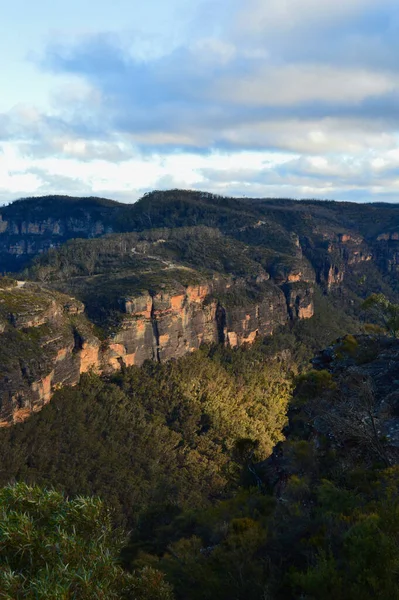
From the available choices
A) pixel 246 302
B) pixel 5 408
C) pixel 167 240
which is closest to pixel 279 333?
pixel 246 302

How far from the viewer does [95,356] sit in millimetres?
74438

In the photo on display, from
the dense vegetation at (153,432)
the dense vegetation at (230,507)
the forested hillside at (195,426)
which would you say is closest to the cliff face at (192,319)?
the forested hillside at (195,426)

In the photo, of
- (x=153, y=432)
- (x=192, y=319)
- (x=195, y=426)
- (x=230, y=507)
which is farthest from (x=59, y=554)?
(x=192, y=319)

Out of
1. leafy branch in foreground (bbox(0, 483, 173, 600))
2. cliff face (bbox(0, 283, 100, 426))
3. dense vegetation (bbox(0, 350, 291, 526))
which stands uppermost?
leafy branch in foreground (bbox(0, 483, 173, 600))

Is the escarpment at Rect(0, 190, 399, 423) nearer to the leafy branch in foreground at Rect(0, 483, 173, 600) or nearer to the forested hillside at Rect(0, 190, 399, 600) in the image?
the forested hillside at Rect(0, 190, 399, 600)

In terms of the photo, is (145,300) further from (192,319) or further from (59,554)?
Answer: (59,554)

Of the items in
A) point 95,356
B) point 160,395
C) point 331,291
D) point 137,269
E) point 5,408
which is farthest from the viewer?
point 331,291

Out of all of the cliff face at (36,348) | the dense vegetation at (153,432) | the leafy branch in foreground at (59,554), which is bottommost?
the dense vegetation at (153,432)

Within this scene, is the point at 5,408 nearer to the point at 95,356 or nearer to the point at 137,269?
the point at 95,356

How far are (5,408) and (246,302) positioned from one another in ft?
214

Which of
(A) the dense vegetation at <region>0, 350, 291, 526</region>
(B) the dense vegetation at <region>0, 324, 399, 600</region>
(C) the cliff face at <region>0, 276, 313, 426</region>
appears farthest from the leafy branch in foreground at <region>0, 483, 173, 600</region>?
(C) the cliff face at <region>0, 276, 313, 426</region>

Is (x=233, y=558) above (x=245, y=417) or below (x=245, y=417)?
above

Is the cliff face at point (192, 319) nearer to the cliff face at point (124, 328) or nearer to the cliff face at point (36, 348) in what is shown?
the cliff face at point (124, 328)

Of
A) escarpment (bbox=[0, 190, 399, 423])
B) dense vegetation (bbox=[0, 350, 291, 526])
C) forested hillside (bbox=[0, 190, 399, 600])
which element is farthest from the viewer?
escarpment (bbox=[0, 190, 399, 423])
